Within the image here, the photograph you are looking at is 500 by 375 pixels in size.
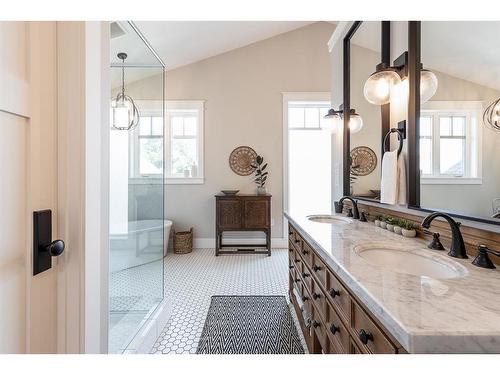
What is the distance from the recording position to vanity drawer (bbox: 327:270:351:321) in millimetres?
865

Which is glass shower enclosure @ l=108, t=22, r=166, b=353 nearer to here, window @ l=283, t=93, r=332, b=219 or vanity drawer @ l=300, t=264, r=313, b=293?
vanity drawer @ l=300, t=264, r=313, b=293

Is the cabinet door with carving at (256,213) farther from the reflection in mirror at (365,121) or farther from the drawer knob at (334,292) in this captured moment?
the drawer knob at (334,292)

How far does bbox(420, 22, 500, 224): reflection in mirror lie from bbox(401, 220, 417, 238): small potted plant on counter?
14cm

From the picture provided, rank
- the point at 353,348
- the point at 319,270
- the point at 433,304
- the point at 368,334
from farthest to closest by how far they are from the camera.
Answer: the point at 319,270, the point at 353,348, the point at 368,334, the point at 433,304

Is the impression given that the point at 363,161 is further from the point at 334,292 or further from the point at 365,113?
the point at 334,292

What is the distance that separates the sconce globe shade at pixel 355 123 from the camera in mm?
2129

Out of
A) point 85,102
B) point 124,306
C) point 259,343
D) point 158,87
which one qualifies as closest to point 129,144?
point 158,87

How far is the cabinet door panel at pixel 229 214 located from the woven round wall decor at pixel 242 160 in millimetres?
611

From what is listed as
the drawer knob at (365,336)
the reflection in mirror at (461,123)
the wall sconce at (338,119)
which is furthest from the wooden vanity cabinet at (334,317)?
the wall sconce at (338,119)

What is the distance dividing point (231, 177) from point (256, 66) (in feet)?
6.26

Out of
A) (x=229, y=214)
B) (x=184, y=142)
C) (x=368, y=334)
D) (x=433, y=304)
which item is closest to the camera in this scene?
(x=433, y=304)

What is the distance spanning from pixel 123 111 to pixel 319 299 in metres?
2.38

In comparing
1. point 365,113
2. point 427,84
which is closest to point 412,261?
point 427,84

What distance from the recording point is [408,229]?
133cm
